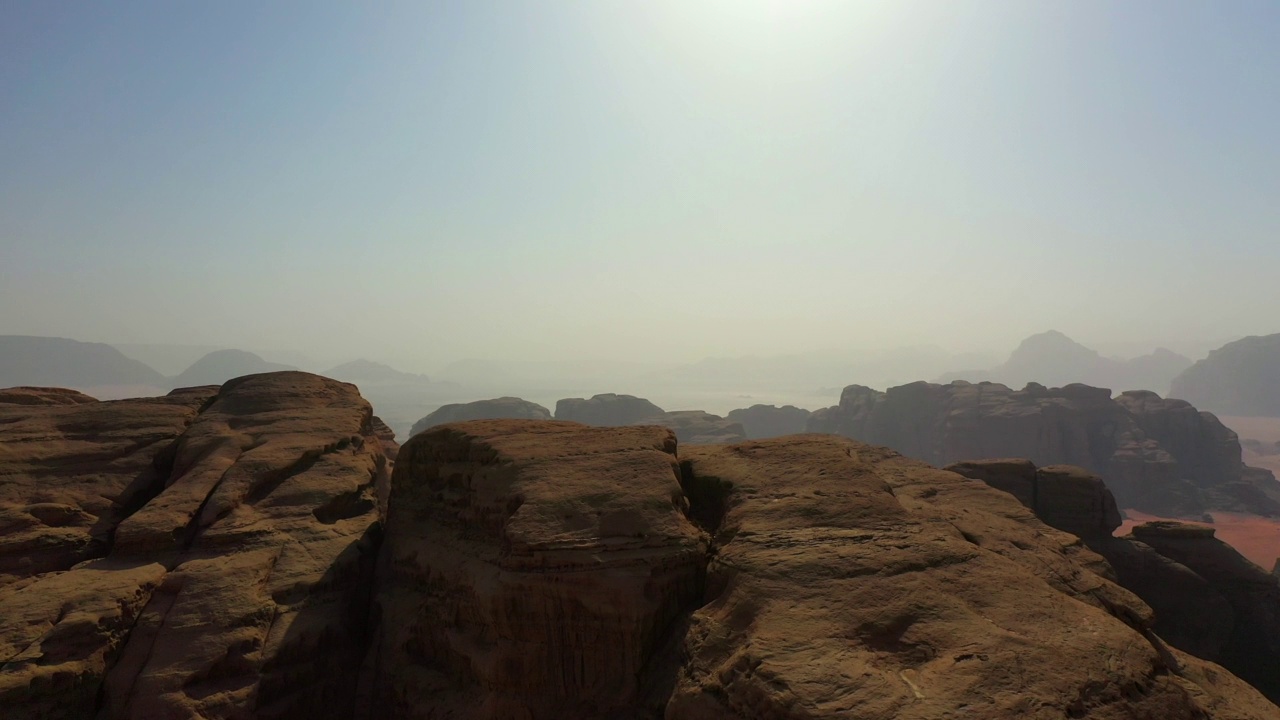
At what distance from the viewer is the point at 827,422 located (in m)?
60.1

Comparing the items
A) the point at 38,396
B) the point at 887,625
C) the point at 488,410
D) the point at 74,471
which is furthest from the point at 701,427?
the point at 887,625

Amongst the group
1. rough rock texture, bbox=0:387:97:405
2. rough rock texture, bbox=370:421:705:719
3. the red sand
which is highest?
rough rock texture, bbox=0:387:97:405

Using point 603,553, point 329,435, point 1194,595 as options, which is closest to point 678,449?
point 603,553

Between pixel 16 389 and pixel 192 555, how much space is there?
866cm

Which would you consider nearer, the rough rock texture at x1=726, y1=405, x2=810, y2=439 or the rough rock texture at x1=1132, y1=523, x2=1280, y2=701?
the rough rock texture at x1=1132, y1=523, x2=1280, y2=701

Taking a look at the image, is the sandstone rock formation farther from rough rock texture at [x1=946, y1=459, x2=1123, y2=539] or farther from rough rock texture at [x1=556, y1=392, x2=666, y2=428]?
rough rock texture at [x1=556, y1=392, x2=666, y2=428]

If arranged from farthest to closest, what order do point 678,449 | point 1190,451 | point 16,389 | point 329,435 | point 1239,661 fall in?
1. point 1190,451
2. point 1239,661
3. point 16,389
4. point 329,435
5. point 678,449

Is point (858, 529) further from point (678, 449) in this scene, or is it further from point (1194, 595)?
point (1194, 595)

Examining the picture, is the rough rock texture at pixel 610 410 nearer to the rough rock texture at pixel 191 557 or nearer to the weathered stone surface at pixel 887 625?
the rough rock texture at pixel 191 557

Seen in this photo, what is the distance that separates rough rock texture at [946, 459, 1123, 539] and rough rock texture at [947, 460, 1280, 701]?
0.9 inches

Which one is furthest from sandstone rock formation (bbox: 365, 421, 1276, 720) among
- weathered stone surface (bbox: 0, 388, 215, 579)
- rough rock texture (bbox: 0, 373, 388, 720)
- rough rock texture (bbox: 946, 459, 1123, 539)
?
rough rock texture (bbox: 946, 459, 1123, 539)

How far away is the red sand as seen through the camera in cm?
3216

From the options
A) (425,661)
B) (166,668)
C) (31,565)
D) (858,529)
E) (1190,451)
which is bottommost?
(1190,451)

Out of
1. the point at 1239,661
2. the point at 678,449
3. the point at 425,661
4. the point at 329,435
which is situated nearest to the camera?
the point at 425,661
